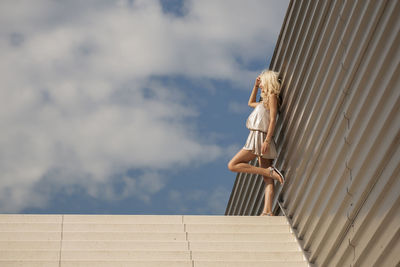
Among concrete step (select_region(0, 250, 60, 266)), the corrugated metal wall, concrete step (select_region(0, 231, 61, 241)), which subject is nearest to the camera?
the corrugated metal wall

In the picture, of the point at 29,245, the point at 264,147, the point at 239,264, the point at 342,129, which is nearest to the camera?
the point at 342,129

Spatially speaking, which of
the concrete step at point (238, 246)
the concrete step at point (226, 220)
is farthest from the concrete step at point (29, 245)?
the concrete step at point (226, 220)

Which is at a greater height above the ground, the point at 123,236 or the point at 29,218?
the point at 123,236

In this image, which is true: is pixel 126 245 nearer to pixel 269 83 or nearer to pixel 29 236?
pixel 29 236

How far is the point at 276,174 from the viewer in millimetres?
6754

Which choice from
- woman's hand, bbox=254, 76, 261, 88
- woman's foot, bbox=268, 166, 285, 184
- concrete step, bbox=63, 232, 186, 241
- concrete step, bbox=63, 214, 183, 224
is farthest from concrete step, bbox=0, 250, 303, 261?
woman's hand, bbox=254, 76, 261, 88

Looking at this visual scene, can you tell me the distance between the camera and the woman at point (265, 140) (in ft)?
22.2

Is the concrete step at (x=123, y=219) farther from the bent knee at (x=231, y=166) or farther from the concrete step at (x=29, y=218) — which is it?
the bent knee at (x=231, y=166)

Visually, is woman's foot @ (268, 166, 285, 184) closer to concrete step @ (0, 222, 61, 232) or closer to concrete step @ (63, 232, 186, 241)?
concrete step @ (63, 232, 186, 241)

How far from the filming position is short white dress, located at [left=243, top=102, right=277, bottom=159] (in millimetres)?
6871

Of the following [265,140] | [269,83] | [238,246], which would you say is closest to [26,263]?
[238,246]

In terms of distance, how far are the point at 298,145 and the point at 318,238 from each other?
1.05 meters

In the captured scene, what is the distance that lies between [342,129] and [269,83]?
180cm

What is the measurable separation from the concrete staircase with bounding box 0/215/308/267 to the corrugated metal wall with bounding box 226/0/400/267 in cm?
37
